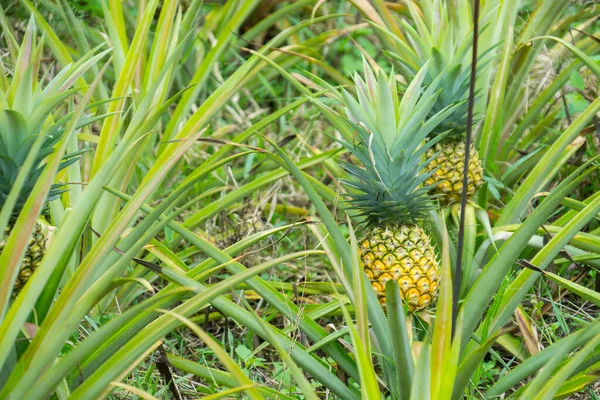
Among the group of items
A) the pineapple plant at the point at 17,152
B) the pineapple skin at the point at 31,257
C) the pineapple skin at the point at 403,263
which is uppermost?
the pineapple plant at the point at 17,152

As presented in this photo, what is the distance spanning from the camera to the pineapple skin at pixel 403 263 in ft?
4.54

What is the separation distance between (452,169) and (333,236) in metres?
0.52

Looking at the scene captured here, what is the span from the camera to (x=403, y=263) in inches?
54.5

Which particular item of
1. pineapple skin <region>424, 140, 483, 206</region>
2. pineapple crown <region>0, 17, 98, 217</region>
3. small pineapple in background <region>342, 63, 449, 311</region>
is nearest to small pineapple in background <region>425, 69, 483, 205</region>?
pineapple skin <region>424, 140, 483, 206</region>

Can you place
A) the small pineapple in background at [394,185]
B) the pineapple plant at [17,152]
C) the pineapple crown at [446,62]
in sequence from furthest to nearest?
the pineapple crown at [446,62], the small pineapple in background at [394,185], the pineapple plant at [17,152]

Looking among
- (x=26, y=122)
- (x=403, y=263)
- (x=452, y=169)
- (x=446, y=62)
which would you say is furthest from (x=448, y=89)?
(x=26, y=122)

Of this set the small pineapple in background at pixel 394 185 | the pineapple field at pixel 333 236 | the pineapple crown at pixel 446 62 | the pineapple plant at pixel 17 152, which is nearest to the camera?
the pineapple field at pixel 333 236

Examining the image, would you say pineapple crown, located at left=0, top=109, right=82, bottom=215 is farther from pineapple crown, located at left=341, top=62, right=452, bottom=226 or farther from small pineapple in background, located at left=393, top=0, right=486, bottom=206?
small pineapple in background, located at left=393, top=0, right=486, bottom=206

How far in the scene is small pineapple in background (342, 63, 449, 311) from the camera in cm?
135

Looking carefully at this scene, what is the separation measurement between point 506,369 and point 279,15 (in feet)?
A: 5.42

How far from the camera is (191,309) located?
1129 mm

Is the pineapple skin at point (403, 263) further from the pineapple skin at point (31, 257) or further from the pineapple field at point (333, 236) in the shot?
the pineapple skin at point (31, 257)

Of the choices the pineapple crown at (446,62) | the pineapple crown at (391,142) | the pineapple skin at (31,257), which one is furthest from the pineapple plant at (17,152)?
the pineapple crown at (446,62)

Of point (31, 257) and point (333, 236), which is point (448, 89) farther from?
point (31, 257)
